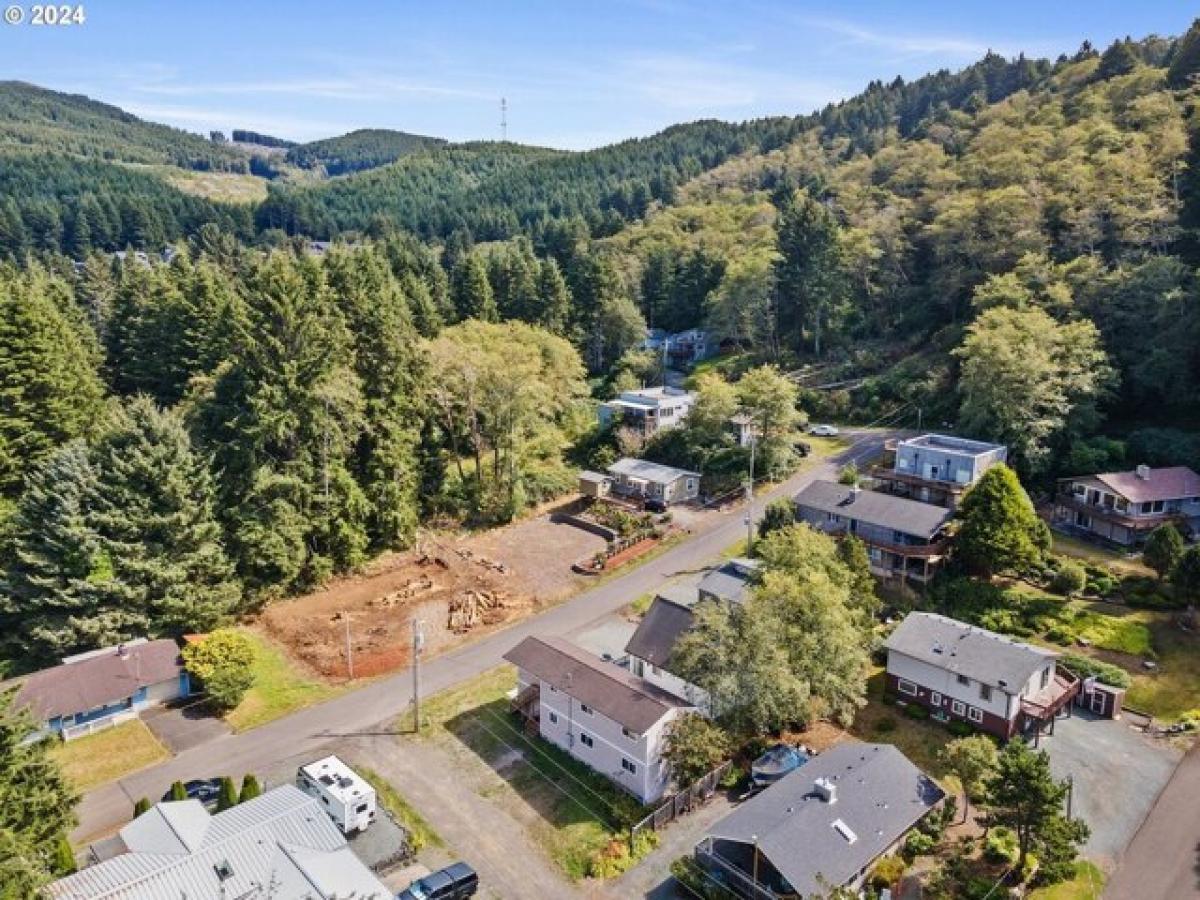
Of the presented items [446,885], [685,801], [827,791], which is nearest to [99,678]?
[446,885]

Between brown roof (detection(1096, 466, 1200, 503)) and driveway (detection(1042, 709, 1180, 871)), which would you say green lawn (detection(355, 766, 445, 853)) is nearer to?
driveway (detection(1042, 709, 1180, 871))

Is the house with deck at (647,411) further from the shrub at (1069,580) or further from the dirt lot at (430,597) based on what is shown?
the shrub at (1069,580)

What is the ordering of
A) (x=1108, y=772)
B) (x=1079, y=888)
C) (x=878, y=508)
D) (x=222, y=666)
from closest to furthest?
(x=1079, y=888)
(x=1108, y=772)
(x=222, y=666)
(x=878, y=508)

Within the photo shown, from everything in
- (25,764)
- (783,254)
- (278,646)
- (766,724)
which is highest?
(783,254)

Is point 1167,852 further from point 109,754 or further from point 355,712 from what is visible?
point 109,754

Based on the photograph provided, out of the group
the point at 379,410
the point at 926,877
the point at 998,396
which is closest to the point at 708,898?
the point at 926,877

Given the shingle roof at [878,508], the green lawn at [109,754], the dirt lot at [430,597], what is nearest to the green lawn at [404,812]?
the dirt lot at [430,597]

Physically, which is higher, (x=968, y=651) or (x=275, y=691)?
(x=968, y=651)

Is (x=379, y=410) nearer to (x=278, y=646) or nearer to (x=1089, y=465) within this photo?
(x=278, y=646)
